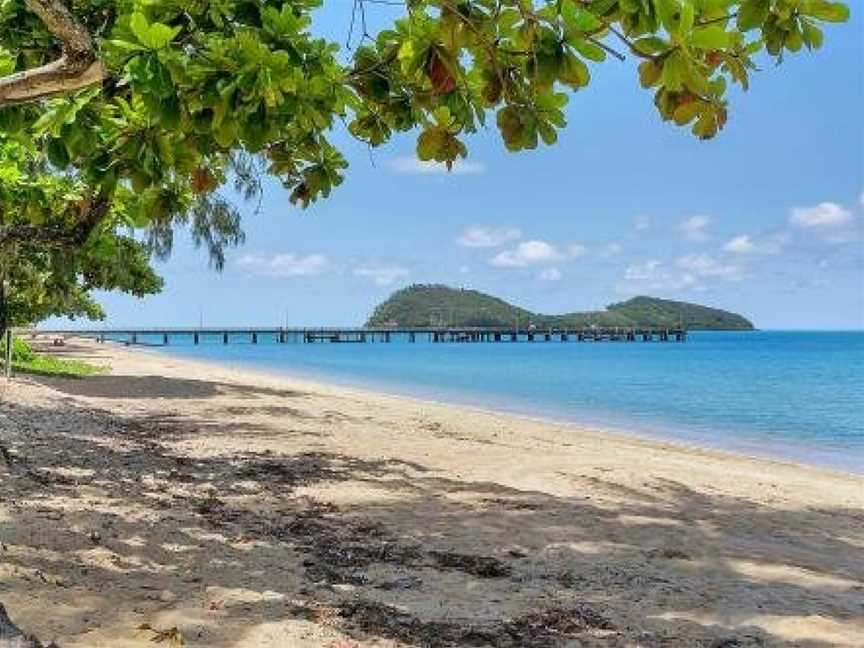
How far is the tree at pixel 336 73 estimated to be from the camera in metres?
2.78

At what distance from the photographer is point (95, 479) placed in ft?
27.1

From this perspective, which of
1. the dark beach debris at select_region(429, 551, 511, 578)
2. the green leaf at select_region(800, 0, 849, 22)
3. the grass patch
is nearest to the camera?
the green leaf at select_region(800, 0, 849, 22)

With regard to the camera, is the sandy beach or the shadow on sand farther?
the shadow on sand

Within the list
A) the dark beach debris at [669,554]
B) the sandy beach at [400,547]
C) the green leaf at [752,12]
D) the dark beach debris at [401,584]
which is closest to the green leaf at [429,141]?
the green leaf at [752,12]

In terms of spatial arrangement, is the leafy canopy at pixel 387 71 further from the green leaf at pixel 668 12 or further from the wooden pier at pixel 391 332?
the wooden pier at pixel 391 332

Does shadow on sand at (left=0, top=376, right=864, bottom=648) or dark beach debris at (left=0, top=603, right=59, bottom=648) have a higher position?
dark beach debris at (left=0, top=603, right=59, bottom=648)

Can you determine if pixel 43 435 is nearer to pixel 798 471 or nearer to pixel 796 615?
pixel 796 615

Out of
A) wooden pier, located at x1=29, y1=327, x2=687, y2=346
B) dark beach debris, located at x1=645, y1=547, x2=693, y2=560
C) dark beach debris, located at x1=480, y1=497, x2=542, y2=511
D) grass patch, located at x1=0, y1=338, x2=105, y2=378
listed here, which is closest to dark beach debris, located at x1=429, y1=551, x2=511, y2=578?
dark beach debris, located at x1=645, y1=547, x2=693, y2=560

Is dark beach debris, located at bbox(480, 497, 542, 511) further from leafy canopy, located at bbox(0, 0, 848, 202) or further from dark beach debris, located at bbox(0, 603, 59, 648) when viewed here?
dark beach debris, located at bbox(0, 603, 59, 648)

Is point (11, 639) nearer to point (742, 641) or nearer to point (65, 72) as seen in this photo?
point (65, 72)

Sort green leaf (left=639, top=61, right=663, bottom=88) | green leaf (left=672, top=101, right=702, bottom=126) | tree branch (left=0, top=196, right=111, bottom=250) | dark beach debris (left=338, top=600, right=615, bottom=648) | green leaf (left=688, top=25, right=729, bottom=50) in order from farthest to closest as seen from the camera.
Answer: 1. tree branch (left=0, top=196, right=111, bottom=250)
2. dark beach debris (left=338, top=600, right=615, bottom=648)
3. green leaf (left=672, top=101, right=702, bottom=126)
4. green leaf (left=639, top=61, right=663, bottom=88)
5. green leaf (left=688, top=25, right=729, bottom=50)

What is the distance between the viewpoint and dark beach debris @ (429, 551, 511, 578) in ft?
18.7

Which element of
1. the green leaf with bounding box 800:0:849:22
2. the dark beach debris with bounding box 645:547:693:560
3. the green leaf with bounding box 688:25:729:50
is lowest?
the dark beach debris with bounding box 645:547:693:560

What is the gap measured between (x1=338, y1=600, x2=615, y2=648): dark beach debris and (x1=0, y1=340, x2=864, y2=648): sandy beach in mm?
16
